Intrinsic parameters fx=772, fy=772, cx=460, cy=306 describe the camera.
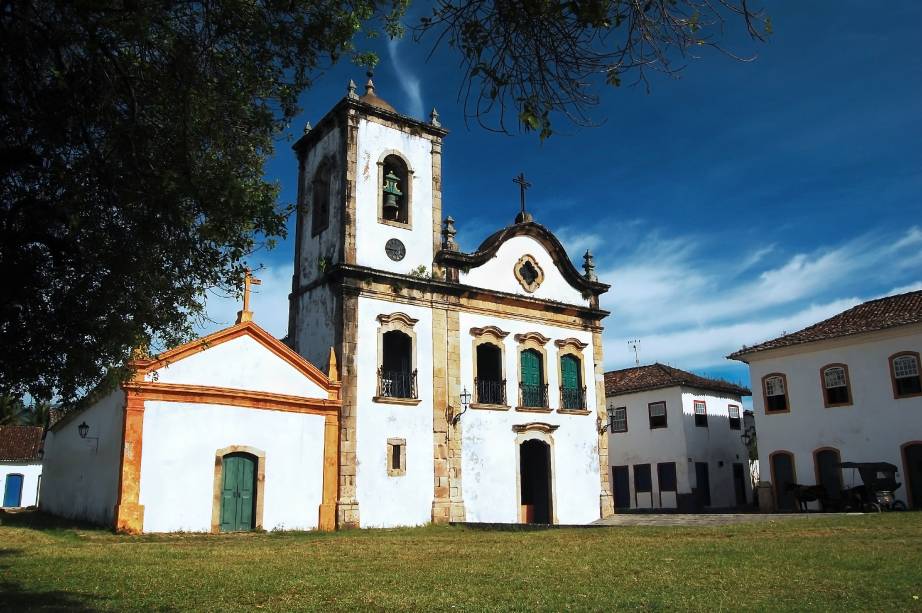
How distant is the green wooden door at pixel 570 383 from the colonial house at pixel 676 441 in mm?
8960

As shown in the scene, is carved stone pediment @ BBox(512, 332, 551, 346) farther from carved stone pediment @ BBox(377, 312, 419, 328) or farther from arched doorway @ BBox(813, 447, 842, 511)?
arched doorway @ BBox(813, 447, 842, 511)

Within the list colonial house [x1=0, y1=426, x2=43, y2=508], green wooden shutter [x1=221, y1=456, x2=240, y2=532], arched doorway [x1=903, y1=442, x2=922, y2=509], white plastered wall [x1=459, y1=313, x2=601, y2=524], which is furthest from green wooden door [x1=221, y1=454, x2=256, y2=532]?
colonial house [x1=0, y1=426, x2=43, y2=508]

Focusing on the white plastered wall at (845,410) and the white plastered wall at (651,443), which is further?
the white plastered wall at (651,443)

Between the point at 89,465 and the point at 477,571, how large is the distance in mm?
12069

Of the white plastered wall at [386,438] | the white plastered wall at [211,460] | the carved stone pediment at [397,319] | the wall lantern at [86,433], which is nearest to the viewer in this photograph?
the white plastered wall at [211,460]

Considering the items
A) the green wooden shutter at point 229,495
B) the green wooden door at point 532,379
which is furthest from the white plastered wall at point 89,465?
the green wooden door at point 532,379

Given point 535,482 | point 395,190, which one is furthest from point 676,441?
point 395,190

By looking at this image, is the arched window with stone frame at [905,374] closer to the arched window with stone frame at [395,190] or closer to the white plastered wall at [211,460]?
the arched window with stone frame at [395,190]

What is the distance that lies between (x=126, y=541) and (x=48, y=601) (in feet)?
23.6

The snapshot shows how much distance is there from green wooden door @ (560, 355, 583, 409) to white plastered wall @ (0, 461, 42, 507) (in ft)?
102

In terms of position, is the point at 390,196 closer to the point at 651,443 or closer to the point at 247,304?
the point at 247,304

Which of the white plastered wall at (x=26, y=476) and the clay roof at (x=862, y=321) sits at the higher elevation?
the clay roof at (x=862, y=321)

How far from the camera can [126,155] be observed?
6.88m

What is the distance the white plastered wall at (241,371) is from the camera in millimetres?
16266
